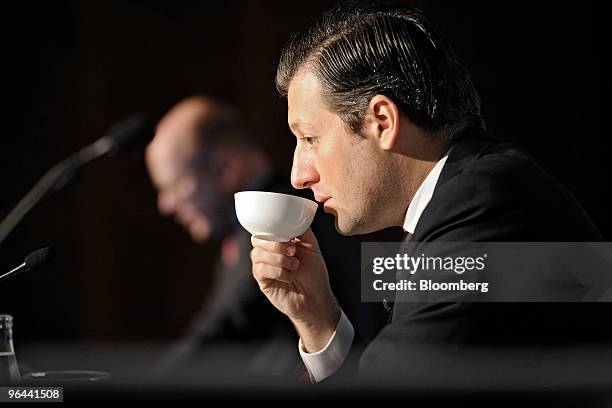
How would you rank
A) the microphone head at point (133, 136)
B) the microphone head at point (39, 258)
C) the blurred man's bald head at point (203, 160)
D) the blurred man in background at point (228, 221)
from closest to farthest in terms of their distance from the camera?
the microphone head at point (39, 258) → the microphone head at point (133, 136) → the blurred man in background at point (228, 221) → the blurred man's bald head at point (203, 160)

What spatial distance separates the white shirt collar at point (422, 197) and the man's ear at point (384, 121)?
0.20 ft

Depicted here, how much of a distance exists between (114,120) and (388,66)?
5.85ft

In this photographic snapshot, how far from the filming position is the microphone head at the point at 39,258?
31.3 inches

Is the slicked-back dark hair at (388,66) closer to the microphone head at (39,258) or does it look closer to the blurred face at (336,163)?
the blurred face at (336,163)

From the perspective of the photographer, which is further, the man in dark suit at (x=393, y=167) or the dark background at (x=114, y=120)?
the dark background at (x=114, y=120)

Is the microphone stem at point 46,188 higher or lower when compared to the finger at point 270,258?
higher

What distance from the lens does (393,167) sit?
3.13ft

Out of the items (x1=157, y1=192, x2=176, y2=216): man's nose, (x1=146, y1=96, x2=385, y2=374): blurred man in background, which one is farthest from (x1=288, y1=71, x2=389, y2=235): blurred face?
(x1=157, y1=192, x2=176, y2=216): man's nose

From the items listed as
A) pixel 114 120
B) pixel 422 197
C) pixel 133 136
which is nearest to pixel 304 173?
pixel 422 197

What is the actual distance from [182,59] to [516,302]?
198 cm

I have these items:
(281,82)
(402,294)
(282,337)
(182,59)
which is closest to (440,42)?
(281,82)

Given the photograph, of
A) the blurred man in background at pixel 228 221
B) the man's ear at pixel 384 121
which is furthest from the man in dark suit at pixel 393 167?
the blurred man in background at pixel 228 221

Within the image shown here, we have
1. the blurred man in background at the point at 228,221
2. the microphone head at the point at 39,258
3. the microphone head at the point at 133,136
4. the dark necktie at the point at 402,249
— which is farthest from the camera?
the blurred man in background at the point at 228,221

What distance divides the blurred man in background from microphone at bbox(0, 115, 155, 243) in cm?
49
